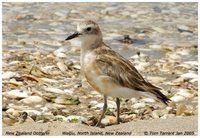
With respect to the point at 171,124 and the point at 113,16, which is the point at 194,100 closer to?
the point at 171,124

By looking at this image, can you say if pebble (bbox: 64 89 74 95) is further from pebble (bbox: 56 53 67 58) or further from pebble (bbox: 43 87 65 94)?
pebble (bbox: 56 53 67 58)

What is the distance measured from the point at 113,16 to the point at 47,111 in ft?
23.2

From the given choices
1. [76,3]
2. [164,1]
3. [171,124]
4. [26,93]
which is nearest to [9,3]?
[76,3]

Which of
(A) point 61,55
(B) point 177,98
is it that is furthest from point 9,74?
(B) point 177,98

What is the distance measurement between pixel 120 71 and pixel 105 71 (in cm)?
22

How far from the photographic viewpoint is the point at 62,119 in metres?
8.16

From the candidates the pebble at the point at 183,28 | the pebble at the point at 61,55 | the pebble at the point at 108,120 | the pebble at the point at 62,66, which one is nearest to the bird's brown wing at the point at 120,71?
the pebble at the point at 108,120

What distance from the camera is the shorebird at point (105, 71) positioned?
24.3ft

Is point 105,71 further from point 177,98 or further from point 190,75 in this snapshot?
point 190,75

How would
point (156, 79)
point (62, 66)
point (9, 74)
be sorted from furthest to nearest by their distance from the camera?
point (62, 66) → point (156, 79) → point (9, 74)

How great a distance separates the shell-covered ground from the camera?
8.62 m

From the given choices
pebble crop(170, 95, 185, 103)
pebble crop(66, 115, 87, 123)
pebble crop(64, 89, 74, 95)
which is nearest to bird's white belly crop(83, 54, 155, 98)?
pebble crop(66, 115, 87, 123)

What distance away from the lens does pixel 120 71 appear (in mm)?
7539

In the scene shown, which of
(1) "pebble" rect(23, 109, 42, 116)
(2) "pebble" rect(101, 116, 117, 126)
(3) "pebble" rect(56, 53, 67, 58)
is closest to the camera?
(2) "pebble" rect(101, 116, 117, 126)
